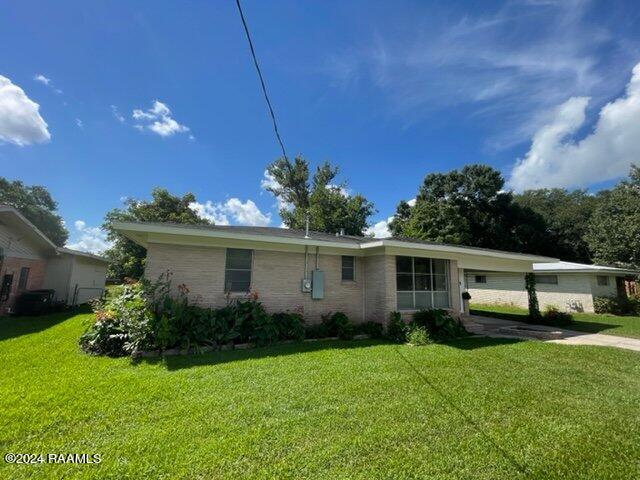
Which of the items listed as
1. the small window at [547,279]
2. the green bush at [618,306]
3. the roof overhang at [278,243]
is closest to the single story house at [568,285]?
the small window at [547,279]

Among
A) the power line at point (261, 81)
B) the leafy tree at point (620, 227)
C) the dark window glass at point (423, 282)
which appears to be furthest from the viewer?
the leafy tree at point (620, 227)

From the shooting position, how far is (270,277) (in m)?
9.19

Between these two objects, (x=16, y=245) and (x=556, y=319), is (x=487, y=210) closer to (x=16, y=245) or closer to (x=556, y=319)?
(x=556, y=319)

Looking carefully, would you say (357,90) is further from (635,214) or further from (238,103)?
(635,214)

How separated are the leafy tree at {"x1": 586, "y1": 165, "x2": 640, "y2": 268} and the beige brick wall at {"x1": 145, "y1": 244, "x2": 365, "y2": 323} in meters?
21.5

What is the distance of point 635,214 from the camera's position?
20.7 metres

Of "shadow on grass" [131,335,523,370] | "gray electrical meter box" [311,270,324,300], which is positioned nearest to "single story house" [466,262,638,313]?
"shadow on grass" [131,335,523,370]

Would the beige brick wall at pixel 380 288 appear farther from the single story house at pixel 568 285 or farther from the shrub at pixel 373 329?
the single story house at pixel 568 285

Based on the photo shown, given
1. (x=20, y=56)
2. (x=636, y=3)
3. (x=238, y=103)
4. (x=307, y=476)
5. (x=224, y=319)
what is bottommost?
(x=307, y=476)

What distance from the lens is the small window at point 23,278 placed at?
12952 millimetres

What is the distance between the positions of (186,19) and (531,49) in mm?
8501

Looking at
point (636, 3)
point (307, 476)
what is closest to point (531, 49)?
point (636, 3)

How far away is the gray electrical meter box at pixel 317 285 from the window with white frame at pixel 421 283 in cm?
263

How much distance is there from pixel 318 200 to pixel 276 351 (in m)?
23.3
